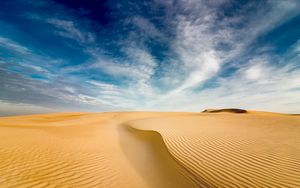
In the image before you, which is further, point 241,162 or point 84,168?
point 84,168

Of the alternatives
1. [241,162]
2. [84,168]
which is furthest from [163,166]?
[84,168]

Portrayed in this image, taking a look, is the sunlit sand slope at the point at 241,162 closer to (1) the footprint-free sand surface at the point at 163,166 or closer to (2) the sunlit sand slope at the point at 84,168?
(1) the footprint-free sand surface at the point at 163,166

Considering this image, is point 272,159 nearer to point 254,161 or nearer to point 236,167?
point 254,161

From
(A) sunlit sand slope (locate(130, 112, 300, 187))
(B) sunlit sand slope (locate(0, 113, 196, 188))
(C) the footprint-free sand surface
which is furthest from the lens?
(B) sunlit sand slope (locate(0, 113, 196, 188))

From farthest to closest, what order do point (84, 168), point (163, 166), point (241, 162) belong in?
point (163, 166) < point (84, 168) < point (241, 162)

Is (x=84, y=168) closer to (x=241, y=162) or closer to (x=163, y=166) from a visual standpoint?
(x=163, y=166)

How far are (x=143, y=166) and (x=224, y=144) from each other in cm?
442

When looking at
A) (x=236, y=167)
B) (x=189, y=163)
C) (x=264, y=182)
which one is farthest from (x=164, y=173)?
(x=264, y=182)

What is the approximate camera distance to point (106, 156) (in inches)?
316

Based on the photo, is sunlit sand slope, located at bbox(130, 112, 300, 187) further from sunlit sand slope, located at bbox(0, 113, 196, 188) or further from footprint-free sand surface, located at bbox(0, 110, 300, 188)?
sunlit sand slope, located at bbox(0, 113, 196, 188)

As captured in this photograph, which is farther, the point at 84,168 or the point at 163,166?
the point at 163,166

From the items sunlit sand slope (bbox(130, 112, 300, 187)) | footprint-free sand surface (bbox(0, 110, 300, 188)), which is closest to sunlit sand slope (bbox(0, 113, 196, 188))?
footprint-free sand surface (bbox(0, 110, 300, 188))

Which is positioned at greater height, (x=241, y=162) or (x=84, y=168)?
(x=241, y=162)

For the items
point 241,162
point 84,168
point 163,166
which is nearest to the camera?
point 241,162
